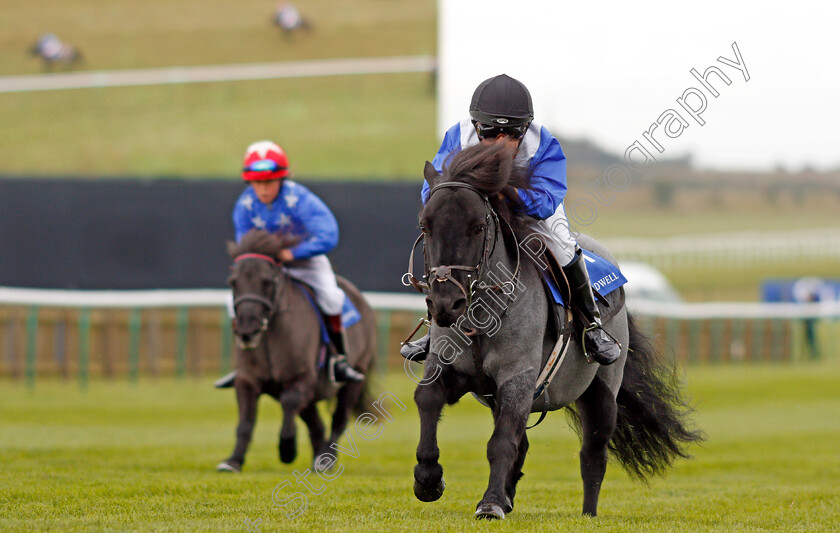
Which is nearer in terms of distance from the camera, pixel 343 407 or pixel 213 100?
pixel 343 407

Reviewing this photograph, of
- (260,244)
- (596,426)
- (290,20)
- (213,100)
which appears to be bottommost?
(596,426)

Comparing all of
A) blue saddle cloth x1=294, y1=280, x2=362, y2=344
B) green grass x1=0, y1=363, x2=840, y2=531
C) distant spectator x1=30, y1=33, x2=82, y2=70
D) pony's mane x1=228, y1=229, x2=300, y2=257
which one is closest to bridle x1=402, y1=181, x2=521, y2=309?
green grass x1=0, y1=363, x2=840, y2=531

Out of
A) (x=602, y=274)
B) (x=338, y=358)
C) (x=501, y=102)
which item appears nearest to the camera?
(x=501, y=102)

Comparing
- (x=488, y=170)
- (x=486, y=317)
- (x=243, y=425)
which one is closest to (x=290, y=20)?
(x=243, y=425)

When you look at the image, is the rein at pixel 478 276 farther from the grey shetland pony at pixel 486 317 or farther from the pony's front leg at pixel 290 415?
the pony's front leg at pixel 290 415

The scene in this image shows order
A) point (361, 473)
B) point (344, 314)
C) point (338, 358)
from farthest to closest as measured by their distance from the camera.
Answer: point (344, 314) < point (338, 358) < point (361, 473)

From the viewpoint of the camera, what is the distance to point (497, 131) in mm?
5102

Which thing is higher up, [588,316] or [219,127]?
[219,127]

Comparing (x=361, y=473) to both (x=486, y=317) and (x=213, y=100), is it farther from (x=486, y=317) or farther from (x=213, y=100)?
(x=213, y=100)

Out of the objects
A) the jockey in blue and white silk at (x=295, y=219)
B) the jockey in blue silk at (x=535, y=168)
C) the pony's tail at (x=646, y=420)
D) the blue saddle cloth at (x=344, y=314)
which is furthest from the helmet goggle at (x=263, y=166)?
Result: the pony's tail at (x=646, y=420)

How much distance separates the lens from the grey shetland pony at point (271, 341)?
24.2 feet

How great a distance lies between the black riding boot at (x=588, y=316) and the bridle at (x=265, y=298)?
273cm

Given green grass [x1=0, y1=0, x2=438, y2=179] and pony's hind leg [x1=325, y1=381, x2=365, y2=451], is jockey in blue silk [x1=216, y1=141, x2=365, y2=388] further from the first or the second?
green grass [x1=0, y1=0, x2=438, y2=179]

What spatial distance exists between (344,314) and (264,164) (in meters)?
1.33
